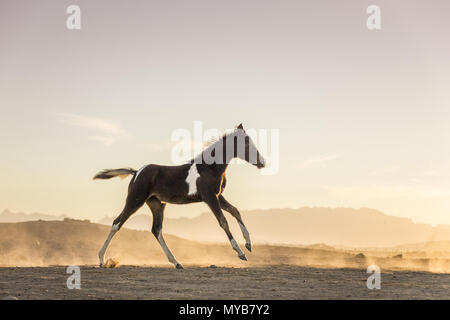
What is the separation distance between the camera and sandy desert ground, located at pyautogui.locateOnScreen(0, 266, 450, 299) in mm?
9375

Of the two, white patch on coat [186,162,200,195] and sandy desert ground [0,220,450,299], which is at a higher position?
white patch on coat [186,162,200,195]

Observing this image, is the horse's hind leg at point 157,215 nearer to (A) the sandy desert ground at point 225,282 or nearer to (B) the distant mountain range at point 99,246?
(A) the sandy desert ground at point 225,282

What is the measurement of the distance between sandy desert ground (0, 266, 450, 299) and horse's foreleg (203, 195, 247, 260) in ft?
1.60


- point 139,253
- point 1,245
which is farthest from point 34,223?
point 139,253

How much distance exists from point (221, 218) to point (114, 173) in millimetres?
3898

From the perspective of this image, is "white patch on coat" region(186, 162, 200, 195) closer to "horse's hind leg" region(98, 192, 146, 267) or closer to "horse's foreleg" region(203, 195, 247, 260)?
"horse's foreleg" region(203, 195, 247, 260)

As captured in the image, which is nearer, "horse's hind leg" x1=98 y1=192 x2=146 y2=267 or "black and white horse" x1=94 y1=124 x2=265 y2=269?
"black and white horse" x1=94 y1=124 x2=265 y2=269

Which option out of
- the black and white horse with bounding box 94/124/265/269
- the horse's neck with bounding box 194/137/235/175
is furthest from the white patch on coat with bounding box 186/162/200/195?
the horse's neck with bounding box 194/137/235/175

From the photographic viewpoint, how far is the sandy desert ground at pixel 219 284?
9375 millimetres

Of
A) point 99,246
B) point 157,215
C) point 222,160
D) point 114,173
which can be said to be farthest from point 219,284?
point 99,246

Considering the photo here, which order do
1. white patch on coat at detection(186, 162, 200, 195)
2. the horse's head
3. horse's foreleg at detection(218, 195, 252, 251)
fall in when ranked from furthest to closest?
1. the horse's head
2. white patch on coat at detection(186, 162, 200, 195)
3. horse's foreleg at detection(218, 195, 252, 251)

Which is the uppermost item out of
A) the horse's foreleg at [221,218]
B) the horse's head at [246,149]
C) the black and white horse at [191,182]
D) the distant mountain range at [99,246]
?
the horse's head at [246,149]

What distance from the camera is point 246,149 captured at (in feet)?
47.8

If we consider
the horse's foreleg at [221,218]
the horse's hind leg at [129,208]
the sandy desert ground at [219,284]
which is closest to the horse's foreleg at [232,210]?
the horse's foreleg at [221,218]
